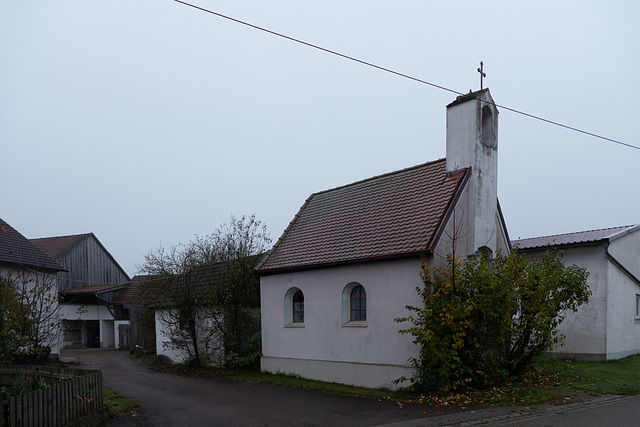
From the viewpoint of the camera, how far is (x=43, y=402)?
875 centimetres

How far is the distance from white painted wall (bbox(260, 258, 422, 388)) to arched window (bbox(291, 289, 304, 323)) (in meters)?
0.32

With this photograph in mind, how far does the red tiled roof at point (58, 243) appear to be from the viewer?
39381 millimetres

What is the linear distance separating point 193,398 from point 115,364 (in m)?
11.2

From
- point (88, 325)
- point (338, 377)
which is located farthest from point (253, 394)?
point (88, 325)

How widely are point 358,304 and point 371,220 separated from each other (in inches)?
103

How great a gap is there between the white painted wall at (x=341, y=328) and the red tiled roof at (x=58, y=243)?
2620 centimetres

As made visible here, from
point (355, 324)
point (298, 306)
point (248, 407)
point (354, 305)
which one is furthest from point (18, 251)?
point (248, 407)

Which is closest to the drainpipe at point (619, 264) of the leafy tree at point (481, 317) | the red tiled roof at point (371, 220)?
the leafy tree at point (481, 317)

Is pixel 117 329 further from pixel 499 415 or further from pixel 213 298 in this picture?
pixel 499 415

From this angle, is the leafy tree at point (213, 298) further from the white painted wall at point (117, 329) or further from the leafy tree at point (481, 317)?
the white painted wall at point (117, 329)

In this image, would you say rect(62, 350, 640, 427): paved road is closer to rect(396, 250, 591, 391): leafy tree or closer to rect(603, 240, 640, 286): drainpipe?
rect(396, 250, 591, 391): leafy tree

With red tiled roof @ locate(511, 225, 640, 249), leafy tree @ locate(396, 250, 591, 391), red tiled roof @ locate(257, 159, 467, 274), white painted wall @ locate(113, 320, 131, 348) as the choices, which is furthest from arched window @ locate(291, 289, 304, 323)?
white painted wall @ locate(113, 320, 131, 348)

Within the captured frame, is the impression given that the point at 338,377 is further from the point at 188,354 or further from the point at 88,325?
the point at 88,325

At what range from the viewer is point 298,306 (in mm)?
17969
